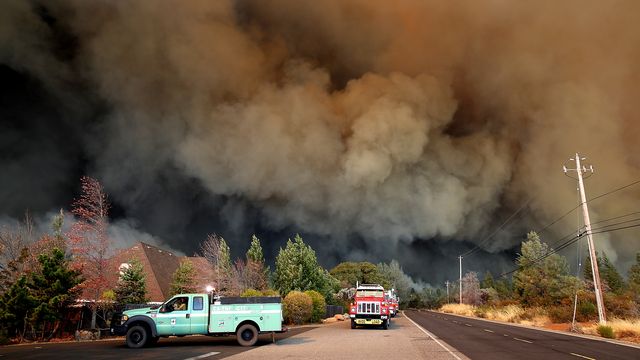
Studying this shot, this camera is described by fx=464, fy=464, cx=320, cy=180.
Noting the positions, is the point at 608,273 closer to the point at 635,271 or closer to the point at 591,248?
the point at 635,271

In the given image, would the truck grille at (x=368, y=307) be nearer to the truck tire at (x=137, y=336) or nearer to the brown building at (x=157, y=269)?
the truck tire at (x=137, y=336)

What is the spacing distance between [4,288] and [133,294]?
9.15 meters

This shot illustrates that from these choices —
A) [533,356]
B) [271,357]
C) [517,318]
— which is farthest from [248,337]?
[517,318]

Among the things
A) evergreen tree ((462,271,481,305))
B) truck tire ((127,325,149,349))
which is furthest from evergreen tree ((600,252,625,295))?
truck tire ((127,325,149,349))

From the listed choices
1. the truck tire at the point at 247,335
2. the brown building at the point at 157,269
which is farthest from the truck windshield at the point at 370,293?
the brown building at the point at 157,269

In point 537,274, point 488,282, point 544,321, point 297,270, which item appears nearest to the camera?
point 544,321

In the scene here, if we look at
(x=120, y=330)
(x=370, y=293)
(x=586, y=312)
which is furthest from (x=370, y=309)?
(x=586, y=312)

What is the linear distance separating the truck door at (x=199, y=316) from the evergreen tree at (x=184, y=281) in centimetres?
2480

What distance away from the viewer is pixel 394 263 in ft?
644

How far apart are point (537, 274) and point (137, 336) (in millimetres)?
83617

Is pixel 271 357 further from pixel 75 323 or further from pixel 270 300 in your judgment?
pixel 75 323

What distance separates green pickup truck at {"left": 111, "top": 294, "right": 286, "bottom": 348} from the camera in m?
20.5

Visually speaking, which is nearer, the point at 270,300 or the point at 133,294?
the point at 270,300

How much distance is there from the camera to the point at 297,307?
39656 millimetres
